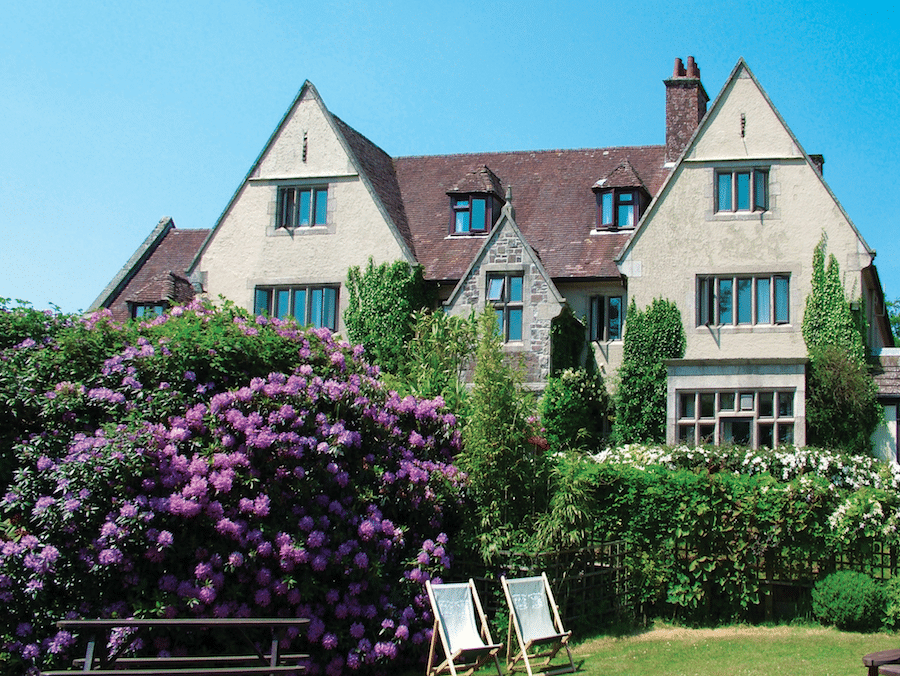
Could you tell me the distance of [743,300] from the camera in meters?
24.9

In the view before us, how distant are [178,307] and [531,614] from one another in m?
6.69

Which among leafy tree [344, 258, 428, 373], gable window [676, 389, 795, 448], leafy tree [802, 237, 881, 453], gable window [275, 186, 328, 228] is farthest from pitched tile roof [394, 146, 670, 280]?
leafy tree [802, 237, 881, 453]

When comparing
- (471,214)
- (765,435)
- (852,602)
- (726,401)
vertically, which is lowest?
(852,602)

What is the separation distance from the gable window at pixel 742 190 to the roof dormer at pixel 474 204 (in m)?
6.45

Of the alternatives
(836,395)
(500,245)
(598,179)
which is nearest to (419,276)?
(500,245)

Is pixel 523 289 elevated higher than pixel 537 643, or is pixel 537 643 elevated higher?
pixel 523 289

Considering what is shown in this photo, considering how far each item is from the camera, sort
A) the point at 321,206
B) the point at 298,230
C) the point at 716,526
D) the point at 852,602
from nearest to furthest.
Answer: the point at 852,602 → the point at 716,526 → the point at 298,230 → the point at 321,206

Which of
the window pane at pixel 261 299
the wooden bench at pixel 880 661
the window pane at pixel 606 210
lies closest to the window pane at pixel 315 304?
the window pane at pixel 261 299

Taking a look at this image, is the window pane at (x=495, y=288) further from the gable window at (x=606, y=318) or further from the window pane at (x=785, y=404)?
the window pane at (x=785, y=404)

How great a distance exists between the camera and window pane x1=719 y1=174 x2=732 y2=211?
25.4 m

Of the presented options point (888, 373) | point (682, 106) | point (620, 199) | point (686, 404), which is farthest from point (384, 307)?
point (888, 373)

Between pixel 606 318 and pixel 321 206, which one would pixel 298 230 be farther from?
pixel 606 318

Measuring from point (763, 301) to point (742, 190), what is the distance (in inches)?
118

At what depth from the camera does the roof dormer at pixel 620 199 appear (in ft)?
89.5
